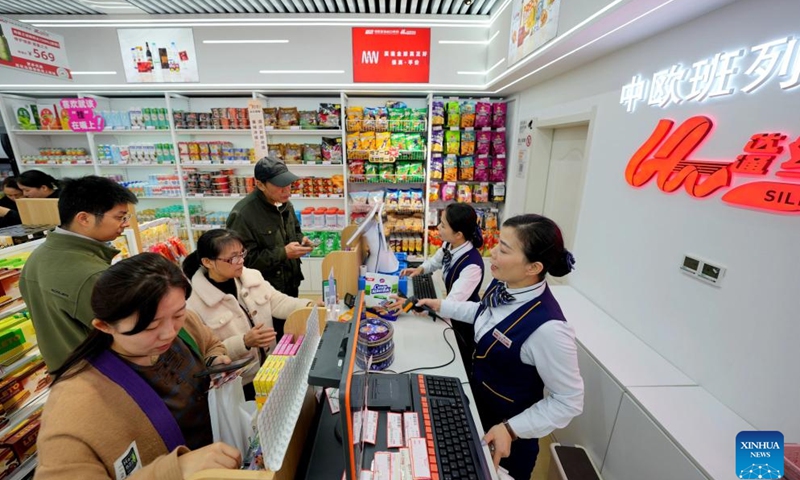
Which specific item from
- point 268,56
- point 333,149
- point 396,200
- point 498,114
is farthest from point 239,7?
point 498,114

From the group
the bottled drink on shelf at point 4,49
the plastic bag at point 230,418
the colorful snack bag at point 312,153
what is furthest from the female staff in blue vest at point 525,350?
the bottled drink on shelf at point 4,49

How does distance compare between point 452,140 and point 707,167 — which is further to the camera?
point 452,140

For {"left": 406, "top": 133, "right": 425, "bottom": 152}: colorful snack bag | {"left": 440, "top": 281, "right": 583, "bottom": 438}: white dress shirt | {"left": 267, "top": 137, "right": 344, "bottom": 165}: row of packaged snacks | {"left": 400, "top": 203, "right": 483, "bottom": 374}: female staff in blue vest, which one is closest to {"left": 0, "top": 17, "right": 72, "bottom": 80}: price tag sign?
{"left": 267, "top": 137, "right": 344, "bottom": 165}: row of packaged snacks

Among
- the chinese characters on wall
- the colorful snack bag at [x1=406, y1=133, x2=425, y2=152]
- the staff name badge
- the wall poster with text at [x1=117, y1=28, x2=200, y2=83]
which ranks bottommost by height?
the staff name badge

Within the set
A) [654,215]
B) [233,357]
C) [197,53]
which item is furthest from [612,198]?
[197,53]

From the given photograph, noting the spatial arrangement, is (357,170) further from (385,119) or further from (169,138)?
(169,138)

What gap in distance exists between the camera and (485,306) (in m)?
1.59

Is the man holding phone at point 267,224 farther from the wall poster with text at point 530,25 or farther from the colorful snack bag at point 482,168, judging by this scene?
the colorful snack bag at point 482,168

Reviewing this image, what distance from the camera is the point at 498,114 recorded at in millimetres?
4062

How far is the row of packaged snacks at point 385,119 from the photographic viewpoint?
13.2ft

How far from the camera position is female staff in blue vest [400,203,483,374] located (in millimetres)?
1969

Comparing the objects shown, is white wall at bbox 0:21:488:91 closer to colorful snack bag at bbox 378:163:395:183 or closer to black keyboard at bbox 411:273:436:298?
colorful snack bag at bbox 378:163:395:183

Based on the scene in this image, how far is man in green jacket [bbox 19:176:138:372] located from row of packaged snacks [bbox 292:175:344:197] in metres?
2.78

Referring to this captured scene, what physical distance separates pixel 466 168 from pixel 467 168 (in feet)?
0.04
